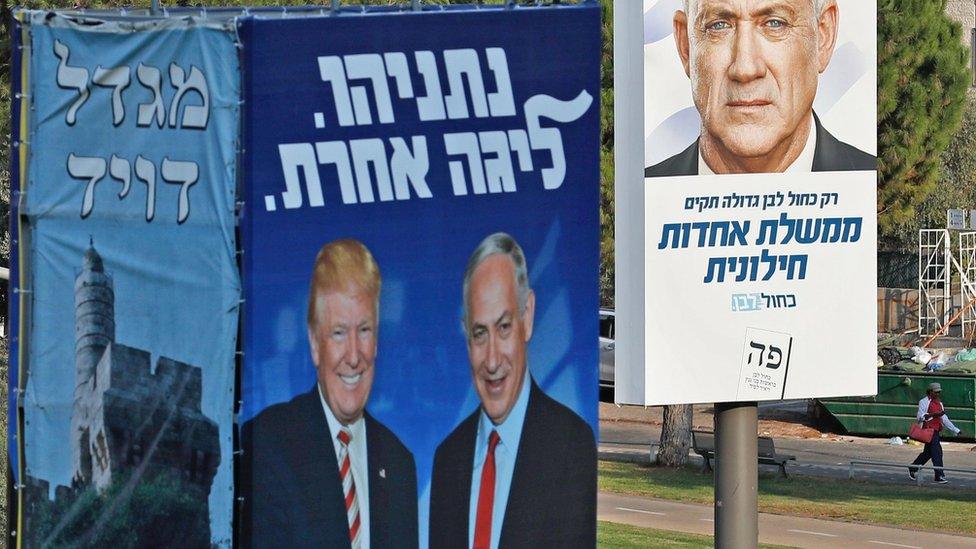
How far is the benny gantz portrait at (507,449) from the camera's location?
816 centimetres

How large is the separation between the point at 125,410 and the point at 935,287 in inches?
1594

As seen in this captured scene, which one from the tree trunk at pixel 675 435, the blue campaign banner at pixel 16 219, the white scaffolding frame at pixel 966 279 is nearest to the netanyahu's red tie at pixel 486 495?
the blue campaign banner at pixel 16 219

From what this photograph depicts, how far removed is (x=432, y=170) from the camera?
313 inches

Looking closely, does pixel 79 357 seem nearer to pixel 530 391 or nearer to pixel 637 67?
pixel 530 391

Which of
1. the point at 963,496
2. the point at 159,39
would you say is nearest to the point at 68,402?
the point at 159,39

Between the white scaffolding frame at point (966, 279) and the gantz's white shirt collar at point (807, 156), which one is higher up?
the white scaffolding frame at point (966, 279)

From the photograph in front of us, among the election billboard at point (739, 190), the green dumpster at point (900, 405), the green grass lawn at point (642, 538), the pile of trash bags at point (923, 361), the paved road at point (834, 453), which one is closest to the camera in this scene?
the election billboard at point (739, 190)

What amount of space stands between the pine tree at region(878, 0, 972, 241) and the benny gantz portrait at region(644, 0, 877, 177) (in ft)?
94.2

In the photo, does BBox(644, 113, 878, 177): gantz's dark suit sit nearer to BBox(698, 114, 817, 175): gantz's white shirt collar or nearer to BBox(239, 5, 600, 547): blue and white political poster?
BBox(698, 114, 817, 175): gantz's white shirt collar

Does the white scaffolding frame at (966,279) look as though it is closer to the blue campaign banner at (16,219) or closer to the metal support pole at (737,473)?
the metal support pole at (737,473)

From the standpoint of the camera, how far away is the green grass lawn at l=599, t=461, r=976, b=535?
63.2 ft

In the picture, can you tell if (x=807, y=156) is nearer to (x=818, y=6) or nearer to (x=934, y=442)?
(x=818, y=6)

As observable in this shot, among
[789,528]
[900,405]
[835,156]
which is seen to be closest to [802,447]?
[900,405]

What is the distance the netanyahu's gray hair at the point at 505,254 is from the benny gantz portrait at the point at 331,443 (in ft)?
1.60
